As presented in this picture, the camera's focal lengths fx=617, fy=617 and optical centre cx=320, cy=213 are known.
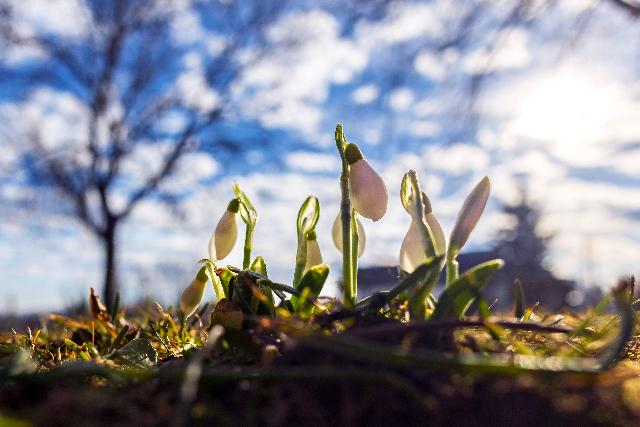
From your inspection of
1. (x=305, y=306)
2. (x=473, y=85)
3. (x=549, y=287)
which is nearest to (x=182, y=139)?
(x=473, y=85)

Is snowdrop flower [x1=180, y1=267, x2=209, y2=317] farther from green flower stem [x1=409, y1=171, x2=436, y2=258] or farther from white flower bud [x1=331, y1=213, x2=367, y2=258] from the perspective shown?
green flower stem [x1=409, y1=171, x2=436, y2=258]

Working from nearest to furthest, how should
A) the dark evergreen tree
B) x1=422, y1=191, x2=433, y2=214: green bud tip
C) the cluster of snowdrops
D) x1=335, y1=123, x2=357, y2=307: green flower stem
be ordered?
1. the cluster of snowdrops
2. x1=335, y1=123, x2=357, y2=307: green flower stem
3. x1=422, y1=191, x2=433, y2=214: green bud tip
4. the dark evergreen tree

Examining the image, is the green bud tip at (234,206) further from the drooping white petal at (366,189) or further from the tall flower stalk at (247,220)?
the drooping white petal at (366,189)

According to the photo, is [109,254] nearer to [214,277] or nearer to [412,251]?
[214,277]

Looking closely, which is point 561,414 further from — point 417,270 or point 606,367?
point 417,270

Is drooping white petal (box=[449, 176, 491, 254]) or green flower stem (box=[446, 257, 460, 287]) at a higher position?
drooping white petal (box=[449, 176, 491, 254])

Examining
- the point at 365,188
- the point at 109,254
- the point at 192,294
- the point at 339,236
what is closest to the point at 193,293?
the point at 192,294

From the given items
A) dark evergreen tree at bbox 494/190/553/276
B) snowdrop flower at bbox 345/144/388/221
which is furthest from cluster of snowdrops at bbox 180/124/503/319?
dark evergreen tree at bbox 494/190/553/276
